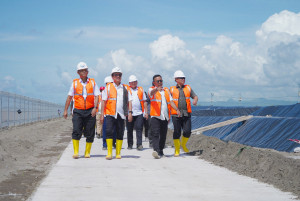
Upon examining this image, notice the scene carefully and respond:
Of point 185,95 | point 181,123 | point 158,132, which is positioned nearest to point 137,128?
point 181,123

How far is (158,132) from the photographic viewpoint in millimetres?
11922

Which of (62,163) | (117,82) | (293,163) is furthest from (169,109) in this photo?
(293,163)

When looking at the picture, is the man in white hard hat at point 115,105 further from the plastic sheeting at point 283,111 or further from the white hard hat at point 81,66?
the plastic sheeting at point 283,111

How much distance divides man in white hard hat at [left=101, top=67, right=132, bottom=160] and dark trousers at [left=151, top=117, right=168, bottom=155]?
806mm

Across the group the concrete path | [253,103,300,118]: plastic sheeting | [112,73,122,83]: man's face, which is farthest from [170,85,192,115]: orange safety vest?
[253,103,300,118]: plastic sheeting

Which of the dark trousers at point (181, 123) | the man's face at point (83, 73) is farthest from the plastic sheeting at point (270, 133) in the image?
the man's face at point (83, 73)

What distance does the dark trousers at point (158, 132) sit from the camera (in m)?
11.8

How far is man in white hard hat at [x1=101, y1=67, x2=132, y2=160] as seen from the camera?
1137 cm

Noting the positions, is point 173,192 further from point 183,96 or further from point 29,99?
point 29,99

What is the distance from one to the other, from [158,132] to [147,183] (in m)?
4.27

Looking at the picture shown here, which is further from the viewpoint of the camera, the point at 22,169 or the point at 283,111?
the point at 283,111

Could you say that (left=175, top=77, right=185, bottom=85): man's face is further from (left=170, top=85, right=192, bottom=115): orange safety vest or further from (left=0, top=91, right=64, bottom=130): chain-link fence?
(left=0, top=91, right=64, bottom=130): chain-link fence

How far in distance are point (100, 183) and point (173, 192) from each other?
134 cm

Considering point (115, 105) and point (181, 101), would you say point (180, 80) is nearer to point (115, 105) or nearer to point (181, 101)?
point (181, 101)
